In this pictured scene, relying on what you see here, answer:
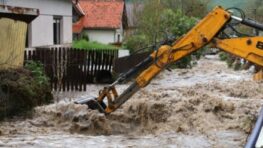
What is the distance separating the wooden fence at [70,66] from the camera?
16281 mm

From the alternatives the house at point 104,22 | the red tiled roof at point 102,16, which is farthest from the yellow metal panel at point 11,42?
the house at point 104,22

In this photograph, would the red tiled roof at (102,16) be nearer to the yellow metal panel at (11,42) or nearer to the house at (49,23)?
the house at (49,23)

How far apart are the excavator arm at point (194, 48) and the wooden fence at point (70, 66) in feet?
16.6

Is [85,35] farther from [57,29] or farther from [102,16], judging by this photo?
[57,29]

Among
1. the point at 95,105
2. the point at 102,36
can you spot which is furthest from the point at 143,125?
the point at 102,36

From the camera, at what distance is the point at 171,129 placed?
1073 centimetres

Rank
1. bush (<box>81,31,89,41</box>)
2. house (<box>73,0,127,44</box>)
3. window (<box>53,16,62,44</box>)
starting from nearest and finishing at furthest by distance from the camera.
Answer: window (<box>53,16,62,44</box>) → bush (<box>81,31,89,41</box>) → house (<box>73,0,127,44</box>)

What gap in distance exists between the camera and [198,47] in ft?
32.7

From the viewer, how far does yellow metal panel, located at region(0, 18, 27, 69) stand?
12578 mm

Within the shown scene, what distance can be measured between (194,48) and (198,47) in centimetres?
8

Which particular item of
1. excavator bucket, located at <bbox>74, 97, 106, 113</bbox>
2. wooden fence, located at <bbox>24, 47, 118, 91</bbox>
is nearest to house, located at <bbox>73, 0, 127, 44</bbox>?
wooden fence, located at <bbox>24, 47, 118, 91</bbox>

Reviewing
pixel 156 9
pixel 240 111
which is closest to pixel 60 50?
pixel 240 111

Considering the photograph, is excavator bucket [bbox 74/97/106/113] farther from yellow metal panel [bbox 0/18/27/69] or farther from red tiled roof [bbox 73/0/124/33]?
red tiled roof [bbox 73/0/124/33]

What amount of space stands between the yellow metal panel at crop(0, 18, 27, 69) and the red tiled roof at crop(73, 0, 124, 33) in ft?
126
